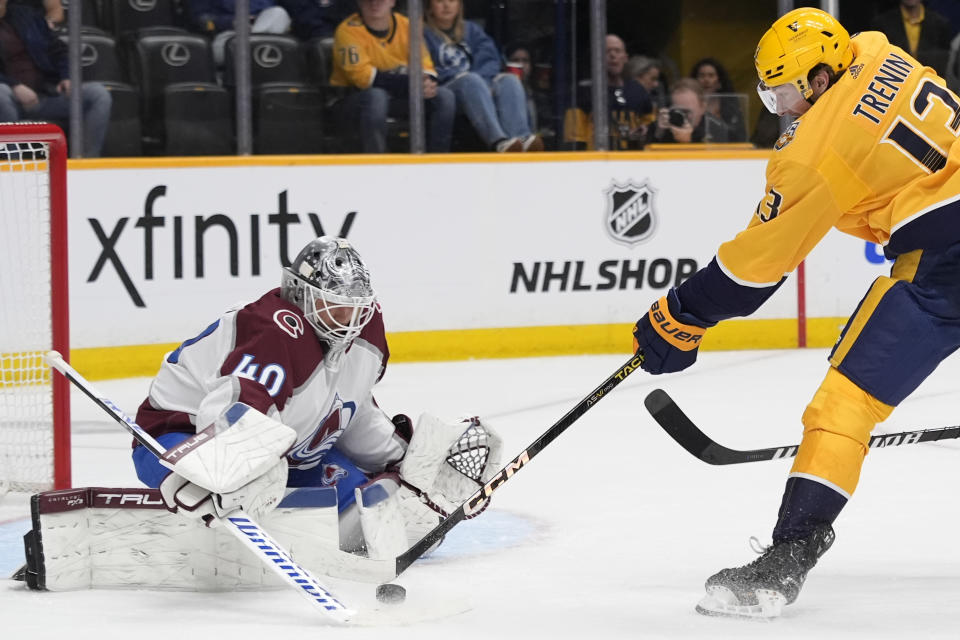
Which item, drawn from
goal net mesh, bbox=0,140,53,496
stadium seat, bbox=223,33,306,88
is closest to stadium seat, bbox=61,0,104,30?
stadium seat, bbox=223,33,306,88

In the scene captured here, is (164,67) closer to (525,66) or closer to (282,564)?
(525,66)

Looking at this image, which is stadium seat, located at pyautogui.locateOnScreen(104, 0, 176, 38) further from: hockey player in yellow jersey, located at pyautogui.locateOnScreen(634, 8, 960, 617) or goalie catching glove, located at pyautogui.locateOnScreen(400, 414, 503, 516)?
hockey player in yellow jersey, located at pyautogui.locateOnScreen(634, 8, 960, 617)

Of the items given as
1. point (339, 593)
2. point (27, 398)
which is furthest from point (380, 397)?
point (339, 593)

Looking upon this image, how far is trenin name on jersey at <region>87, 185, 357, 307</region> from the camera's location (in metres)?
5.60

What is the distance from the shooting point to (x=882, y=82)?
267 cm

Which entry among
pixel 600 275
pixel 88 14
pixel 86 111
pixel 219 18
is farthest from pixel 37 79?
pixel 600 275

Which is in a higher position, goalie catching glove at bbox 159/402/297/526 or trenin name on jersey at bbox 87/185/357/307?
goalie catching glove at bbox 159/402/297/526

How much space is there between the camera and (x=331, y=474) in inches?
124

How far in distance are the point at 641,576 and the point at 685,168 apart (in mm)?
3709

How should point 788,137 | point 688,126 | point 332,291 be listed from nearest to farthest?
point 788,137, point 332,291, point 688,126

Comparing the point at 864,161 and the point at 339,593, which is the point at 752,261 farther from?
the point at 339,593

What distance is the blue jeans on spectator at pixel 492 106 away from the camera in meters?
6.39

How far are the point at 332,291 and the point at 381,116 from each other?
11.5ft

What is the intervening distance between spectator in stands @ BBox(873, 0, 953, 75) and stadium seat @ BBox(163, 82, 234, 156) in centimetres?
311
